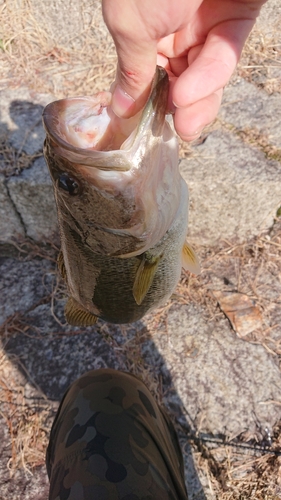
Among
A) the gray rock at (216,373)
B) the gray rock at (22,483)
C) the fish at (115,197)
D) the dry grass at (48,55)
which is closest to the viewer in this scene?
the fish at (115,197)

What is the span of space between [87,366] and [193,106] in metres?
1.87

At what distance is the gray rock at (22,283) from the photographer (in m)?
2.78

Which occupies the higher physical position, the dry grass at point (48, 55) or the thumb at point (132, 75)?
the thumb at point (132, 75)

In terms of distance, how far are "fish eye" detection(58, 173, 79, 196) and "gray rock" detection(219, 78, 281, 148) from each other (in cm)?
184

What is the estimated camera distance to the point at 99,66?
2.79 metres

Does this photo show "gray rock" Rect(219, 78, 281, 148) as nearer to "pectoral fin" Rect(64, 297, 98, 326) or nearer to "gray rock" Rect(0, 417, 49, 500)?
"pectoral fin" Rect(64, 297, 98, 326)

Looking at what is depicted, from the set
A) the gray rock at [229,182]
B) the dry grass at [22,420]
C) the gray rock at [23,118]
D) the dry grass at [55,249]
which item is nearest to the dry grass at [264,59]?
the dry grass at [55,249]

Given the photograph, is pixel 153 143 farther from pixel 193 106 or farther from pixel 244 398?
pixel 244 398

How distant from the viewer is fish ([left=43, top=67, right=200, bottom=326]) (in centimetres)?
106

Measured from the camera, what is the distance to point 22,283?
2.87 m

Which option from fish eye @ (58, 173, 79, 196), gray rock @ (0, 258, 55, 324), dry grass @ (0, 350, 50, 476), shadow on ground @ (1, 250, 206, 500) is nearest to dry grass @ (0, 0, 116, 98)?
gray rock @ (0, 258, 55, 324)

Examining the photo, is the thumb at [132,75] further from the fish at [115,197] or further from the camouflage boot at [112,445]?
the camouflage boot at [112,445]

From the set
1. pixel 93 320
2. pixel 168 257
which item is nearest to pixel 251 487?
pixel 93 320

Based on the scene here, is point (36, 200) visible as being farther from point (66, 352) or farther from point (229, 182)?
point (229, 182)
